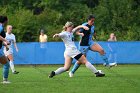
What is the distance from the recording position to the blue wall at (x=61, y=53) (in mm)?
28125

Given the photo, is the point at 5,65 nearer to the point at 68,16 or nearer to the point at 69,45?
the point at 69,45

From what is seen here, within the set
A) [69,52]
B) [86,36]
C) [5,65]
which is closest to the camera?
[5,65]

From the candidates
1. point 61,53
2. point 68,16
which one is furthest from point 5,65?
point 68,16

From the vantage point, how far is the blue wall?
2812 centimetres

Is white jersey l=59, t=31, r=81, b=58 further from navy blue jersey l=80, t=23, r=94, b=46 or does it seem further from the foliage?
the foliage

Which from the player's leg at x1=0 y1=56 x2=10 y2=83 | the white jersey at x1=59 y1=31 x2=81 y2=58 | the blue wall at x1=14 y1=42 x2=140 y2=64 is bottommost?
the blue wall at x1=14 y1=42 x2=140 y2=64

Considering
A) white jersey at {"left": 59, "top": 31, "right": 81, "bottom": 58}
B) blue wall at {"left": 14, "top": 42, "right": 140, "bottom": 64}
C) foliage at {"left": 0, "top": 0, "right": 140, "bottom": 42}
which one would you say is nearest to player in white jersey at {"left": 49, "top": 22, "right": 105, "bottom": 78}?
white jersey at {"left": 59, "top": 31, "right": 81, "bottom": 58}

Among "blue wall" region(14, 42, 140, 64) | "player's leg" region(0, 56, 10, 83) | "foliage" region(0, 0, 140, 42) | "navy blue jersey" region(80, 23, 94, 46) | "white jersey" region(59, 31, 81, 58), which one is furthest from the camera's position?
"foliage" region(0, 0, 140, 42)

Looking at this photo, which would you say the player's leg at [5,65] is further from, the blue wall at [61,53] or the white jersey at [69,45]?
the blue wall at [61,53]

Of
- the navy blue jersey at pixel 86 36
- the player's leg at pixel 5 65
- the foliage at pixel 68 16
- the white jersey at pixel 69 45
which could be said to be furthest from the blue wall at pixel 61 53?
the player's leg at pixel 5 65

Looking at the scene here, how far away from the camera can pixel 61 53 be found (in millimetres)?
28297

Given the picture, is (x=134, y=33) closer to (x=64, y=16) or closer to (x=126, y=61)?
(x=126, y=61)

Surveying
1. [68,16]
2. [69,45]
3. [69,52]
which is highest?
[69,45]

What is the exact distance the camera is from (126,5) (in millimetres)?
41188
